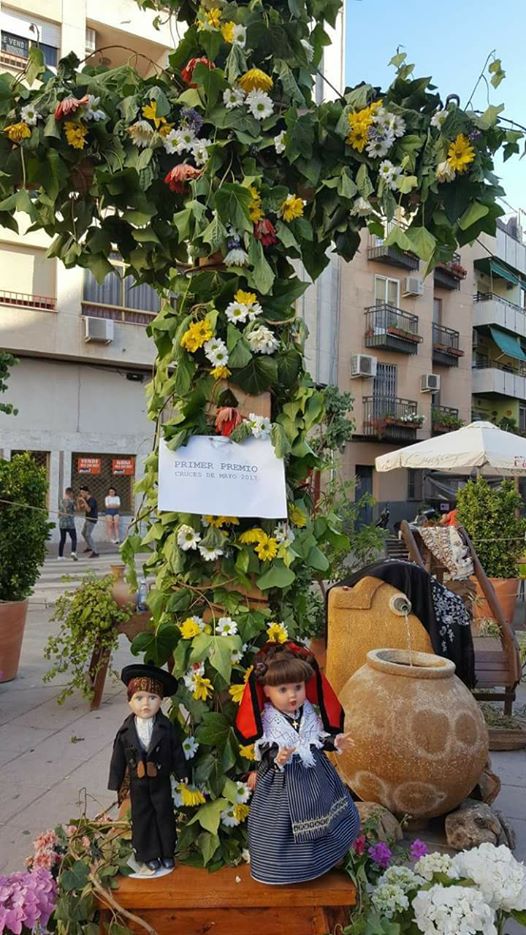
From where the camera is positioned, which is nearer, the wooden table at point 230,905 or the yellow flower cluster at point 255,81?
the wooden table at point 230,905

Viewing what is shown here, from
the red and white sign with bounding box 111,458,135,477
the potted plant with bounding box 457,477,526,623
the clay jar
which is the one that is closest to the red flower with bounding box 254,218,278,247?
the clay jar

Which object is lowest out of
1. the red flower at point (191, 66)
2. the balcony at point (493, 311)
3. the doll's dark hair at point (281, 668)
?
the doll's dark hair at point (281, 668)

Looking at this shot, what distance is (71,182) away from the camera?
2.63 meters

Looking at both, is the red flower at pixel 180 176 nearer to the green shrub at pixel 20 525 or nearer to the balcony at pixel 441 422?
the green shrub at pixel 20 525

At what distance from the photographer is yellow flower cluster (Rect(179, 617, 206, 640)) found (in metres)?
2.39

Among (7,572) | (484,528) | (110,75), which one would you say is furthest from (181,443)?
(484,528)

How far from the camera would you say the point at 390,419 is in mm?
24062

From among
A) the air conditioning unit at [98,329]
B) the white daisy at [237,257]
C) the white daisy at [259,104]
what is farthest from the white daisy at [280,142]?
the air conditioning unit at [98,329]

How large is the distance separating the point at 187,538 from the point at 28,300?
16.2m

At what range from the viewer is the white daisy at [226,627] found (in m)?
2.38

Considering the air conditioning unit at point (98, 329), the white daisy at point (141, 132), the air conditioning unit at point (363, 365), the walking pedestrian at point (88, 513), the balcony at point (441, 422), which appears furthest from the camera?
the balcony at point (441, 422)

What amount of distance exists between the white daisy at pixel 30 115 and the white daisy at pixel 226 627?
69.9 inches

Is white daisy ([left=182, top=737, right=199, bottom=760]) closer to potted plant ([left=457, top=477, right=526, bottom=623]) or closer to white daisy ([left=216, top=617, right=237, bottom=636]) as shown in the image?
white daisy ([left=216, top=617, right=237, bottom=636])

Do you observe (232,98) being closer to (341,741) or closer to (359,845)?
(341,741)
